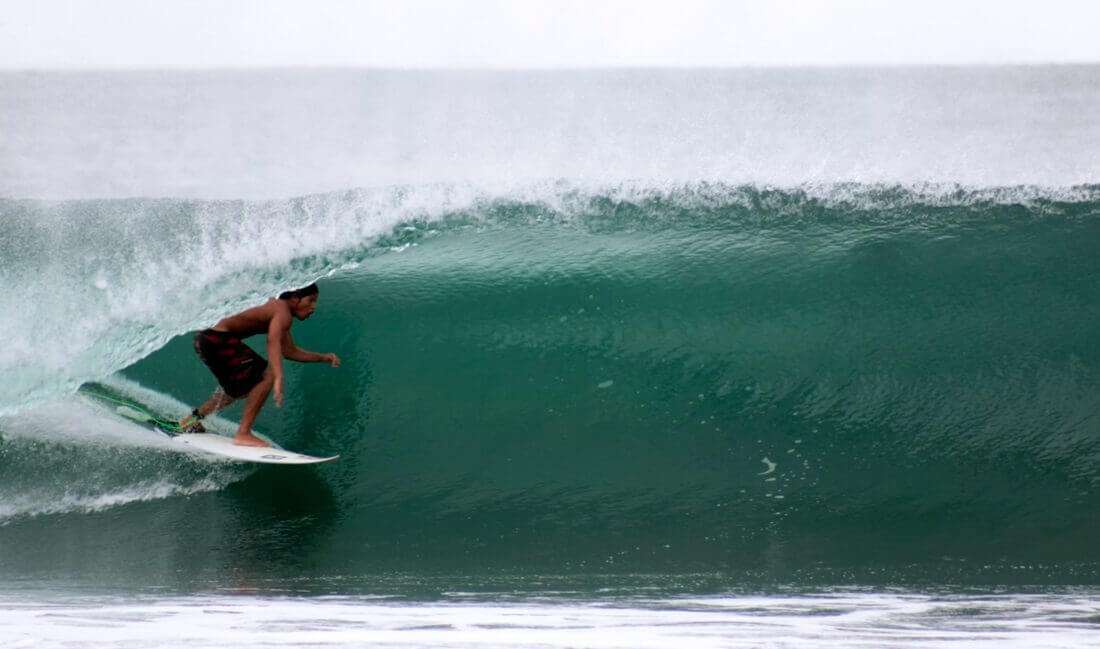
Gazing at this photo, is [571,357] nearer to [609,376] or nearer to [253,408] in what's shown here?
[609,376]

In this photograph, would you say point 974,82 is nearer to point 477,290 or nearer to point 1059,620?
point 477,290

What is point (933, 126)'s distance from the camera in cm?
427

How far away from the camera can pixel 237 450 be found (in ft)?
9.82

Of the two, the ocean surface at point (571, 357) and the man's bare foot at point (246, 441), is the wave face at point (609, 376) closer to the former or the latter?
the ocean surface at point (571, 357)

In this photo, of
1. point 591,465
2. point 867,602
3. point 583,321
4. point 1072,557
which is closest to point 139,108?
point 583,321

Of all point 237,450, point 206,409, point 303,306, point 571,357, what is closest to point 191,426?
point 206,409

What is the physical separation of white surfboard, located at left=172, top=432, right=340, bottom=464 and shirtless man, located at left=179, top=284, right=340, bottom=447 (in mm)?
30

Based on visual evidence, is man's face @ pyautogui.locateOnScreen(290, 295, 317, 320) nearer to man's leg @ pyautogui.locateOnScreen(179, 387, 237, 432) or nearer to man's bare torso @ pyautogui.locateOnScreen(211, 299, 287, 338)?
man's bare torso @ pyautogui.locateOnScreen(211, 299, 287, 338)

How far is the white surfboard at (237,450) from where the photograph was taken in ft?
9.83

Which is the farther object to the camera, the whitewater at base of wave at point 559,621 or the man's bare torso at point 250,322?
the man's bare torso at point 250,322

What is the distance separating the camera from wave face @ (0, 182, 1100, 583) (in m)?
2.89

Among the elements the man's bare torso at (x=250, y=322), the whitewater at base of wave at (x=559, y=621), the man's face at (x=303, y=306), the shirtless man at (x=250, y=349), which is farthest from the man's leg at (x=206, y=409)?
the whitewater at base of wave at (x=559, y=621)

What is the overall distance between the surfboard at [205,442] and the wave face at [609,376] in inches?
3.8

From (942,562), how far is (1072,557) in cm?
40
